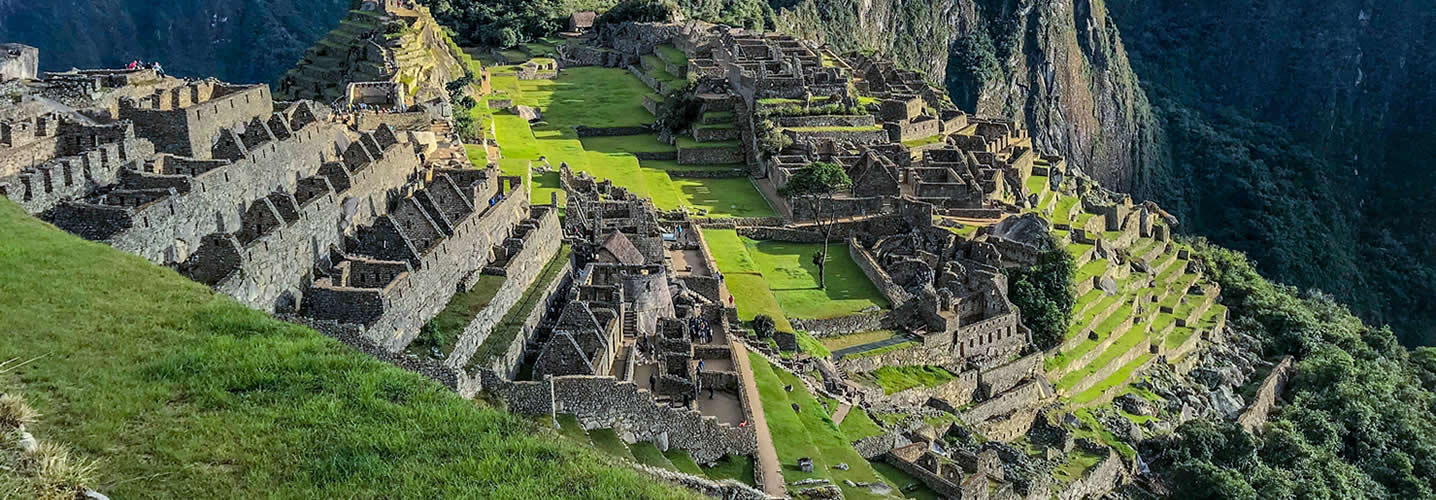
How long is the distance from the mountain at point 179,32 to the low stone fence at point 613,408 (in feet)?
233

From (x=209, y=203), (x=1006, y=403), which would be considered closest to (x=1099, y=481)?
(x=1006, y=403)

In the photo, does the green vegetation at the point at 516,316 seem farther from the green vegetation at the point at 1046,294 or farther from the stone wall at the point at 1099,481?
the green vegetation at the point at 1046,294

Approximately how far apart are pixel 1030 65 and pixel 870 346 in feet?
436

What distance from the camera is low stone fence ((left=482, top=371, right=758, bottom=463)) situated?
2109cm

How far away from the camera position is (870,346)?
3541 centimetres

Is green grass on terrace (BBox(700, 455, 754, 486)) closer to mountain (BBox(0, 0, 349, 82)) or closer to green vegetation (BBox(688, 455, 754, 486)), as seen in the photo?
green vegetation (BBox(688, 455, 754, 486))

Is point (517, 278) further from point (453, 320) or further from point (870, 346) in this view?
point (870, 346)

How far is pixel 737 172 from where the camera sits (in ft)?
172

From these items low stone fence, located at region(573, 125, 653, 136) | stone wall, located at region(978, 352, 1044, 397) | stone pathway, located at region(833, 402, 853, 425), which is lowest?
stone wall, located at region(978, 352, 1044, 397)

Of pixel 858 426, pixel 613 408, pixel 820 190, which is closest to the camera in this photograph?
pixel 613 408

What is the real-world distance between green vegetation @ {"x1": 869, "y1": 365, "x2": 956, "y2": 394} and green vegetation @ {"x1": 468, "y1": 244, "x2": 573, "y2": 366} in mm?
9450

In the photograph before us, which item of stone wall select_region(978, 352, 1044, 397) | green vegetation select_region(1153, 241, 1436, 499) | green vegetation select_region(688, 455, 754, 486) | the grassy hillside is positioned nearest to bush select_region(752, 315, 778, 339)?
stone wall select_region(978, 352, 1044, 397)

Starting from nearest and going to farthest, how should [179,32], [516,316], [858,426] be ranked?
[516,316] → [858,426] → [179,32]

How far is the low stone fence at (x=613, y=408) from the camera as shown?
2109cm
